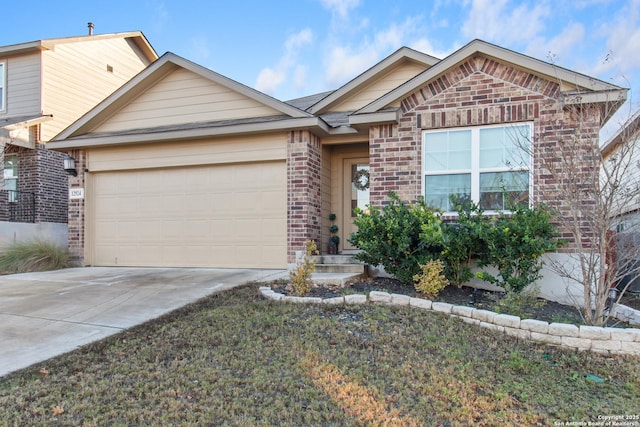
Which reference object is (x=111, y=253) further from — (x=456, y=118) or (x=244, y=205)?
(x=456, y=118)

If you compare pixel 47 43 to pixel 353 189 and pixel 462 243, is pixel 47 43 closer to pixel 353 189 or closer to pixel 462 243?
pixel 353 189

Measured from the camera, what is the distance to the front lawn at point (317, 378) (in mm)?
3162

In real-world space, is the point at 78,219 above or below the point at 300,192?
below

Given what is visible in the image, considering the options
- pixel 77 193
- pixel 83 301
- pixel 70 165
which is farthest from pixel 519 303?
pixel 70 165

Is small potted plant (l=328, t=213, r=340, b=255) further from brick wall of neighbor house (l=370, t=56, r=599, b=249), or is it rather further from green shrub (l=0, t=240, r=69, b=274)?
green shrub (l=0, t=240, r=69, b=274)

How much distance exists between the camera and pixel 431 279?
5941mm

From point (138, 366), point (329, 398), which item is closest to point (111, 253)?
point (138, 366)

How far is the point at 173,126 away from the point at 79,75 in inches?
290

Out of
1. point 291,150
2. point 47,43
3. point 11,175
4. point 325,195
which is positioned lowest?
point 325,195

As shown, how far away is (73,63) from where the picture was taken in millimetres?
14344

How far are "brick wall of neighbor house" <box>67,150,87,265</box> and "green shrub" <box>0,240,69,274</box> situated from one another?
24 cm

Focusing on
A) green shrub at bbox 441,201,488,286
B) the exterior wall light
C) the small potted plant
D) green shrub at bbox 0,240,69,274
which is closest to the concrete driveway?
green shrub at bbox 0,240,69,274

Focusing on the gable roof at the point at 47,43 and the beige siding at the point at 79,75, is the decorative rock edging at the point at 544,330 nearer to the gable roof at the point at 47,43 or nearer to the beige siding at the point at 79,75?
the beige siding at the point at 79,75

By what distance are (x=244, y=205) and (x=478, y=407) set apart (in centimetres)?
686
